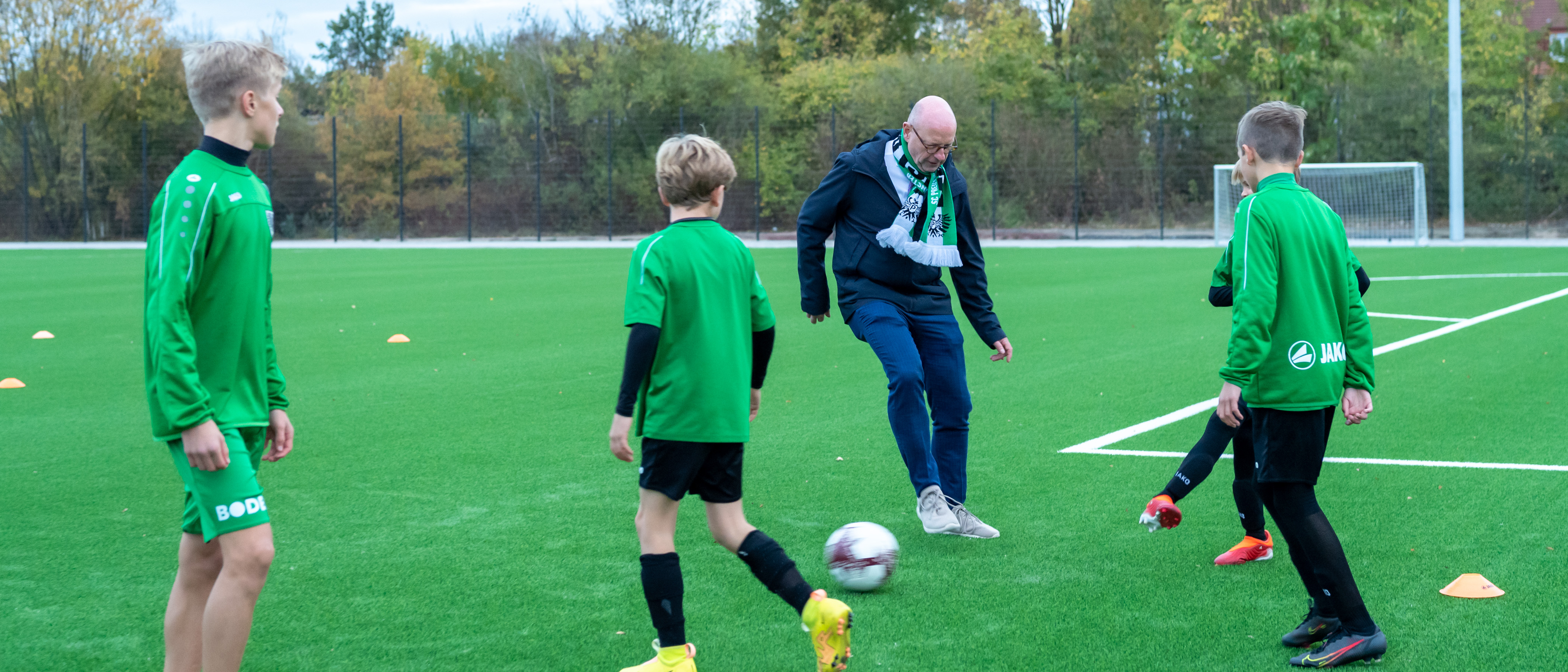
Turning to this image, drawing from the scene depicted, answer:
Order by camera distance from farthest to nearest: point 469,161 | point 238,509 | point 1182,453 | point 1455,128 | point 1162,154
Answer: point 469,161 → point 1162,154 → point 1455,128 → point 1182,453 → point 238,509

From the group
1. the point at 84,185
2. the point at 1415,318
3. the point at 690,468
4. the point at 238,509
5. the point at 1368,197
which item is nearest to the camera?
the point at 238,509

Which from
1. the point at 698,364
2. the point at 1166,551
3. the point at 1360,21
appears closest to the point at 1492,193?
the point at 1360,21

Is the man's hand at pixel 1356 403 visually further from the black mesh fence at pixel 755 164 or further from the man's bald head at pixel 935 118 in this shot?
the black mesh fence at pixel 755 164

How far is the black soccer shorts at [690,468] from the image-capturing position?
3.38 meters

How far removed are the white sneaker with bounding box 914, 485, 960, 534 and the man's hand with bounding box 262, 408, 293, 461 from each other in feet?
8.22

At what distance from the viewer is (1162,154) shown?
31.9 metres

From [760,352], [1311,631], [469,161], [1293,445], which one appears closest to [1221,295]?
[1293,445]

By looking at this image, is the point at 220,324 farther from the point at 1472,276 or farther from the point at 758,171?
the point at 758,171

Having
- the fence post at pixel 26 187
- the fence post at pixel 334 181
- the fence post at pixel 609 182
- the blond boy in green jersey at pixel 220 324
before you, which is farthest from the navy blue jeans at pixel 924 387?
the fence post at pixel 26 187

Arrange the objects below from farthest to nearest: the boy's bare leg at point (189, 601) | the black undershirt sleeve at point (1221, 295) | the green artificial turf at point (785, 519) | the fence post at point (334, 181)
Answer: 1. the fence post at point (334, 181)
2. the black undershirt sleeve at point (1221, 295)
3. the green artificial turf at point (785, 519)
4. the boy's bare leg at point (189, 601)

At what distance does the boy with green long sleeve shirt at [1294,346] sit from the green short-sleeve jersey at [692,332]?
1324 mm

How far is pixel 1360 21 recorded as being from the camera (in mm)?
36812

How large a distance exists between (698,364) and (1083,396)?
5.22 meters

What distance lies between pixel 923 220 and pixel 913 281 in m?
0.24
